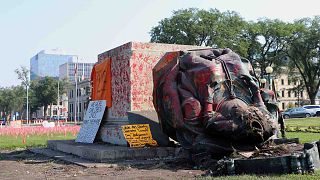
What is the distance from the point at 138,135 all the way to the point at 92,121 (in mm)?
4048

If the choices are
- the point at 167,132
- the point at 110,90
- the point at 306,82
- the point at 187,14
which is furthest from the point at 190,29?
the point at 167,132

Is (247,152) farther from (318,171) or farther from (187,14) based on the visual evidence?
(187,14)

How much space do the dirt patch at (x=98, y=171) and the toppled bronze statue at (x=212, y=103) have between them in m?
0.66

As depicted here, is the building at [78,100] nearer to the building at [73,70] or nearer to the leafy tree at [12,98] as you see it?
the building at [73,70]

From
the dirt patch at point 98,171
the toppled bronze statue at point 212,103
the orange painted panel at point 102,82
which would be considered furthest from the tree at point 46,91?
the toppled bronze statue at point 212,103

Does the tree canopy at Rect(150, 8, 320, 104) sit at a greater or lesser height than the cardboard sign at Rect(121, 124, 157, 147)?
greater

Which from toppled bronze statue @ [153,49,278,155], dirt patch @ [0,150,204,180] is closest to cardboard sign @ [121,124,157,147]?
toppled bronze statue @ [153,49,278,155]

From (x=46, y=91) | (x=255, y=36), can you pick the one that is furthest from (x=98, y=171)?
(x=46, y=91)

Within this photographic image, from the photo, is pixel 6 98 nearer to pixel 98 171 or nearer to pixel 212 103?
pixel 98 171

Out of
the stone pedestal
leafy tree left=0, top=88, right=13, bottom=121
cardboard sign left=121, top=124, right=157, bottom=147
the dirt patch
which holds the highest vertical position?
leafy tree left=0, top=88, right=13, bottom=121

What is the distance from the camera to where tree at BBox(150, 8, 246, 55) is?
58.0m

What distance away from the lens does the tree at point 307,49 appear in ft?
201

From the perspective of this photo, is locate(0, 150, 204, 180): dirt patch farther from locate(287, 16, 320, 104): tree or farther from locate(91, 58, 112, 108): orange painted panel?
locate(287, 16, 320, 104): tree

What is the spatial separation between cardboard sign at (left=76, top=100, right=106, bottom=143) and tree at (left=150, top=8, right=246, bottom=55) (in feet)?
139
